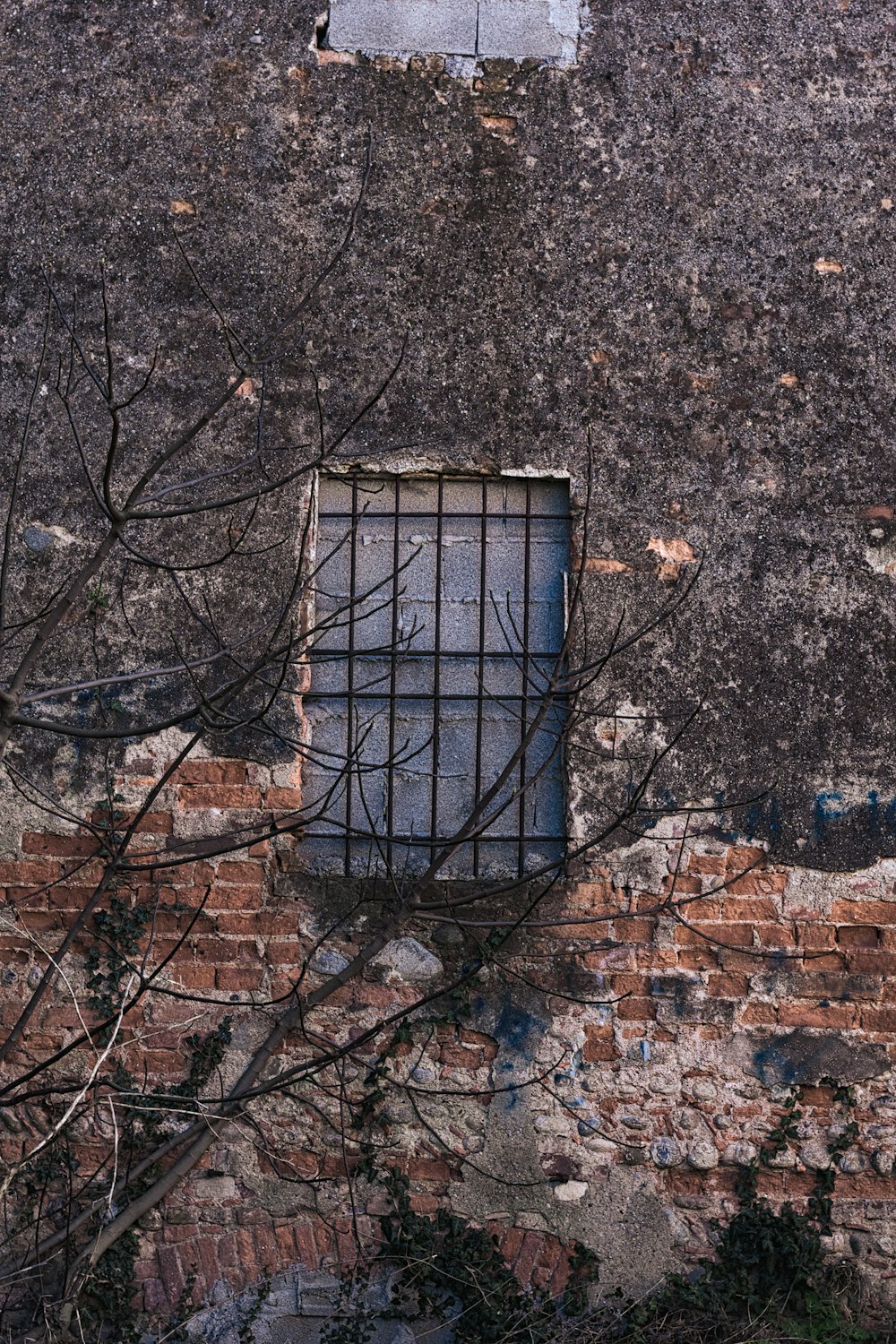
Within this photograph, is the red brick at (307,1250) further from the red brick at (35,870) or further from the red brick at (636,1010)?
the red brick at (35,870)

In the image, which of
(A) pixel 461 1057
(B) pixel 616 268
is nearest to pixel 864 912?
(A) pixel 461 1057

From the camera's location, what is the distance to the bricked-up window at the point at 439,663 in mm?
4117

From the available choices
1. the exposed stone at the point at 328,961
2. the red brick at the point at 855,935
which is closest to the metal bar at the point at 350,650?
the exposed stone at the point at 328,961

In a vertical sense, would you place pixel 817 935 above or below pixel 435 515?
below

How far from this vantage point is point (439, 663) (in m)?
4.18

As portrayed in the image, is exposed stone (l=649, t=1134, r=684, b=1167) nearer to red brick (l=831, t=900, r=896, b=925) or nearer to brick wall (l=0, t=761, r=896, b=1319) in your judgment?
brick wall (l=0, t=761, r=896, b=1319)

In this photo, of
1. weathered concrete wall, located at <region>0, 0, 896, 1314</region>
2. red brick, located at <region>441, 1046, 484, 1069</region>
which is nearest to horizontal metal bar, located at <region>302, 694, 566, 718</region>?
weathered concrete wall, located at <region>0, 0, 896, 1314</region>

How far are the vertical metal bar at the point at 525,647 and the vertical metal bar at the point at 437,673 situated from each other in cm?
28

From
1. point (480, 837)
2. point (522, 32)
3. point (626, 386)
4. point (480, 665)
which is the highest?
point (522, 32)

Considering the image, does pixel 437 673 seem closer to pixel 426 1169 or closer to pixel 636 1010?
pixel 636 1010

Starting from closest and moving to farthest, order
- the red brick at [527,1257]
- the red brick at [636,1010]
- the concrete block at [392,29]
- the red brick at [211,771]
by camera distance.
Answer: the red brick at [527,1257], the red brick at [636,1010], the red brick at [211,771], the concrete block at [392,29]

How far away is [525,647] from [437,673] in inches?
12.4

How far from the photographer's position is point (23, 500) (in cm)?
420

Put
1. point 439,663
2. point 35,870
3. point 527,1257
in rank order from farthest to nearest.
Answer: point 439,663 → point 35,870 → point 527,1257
